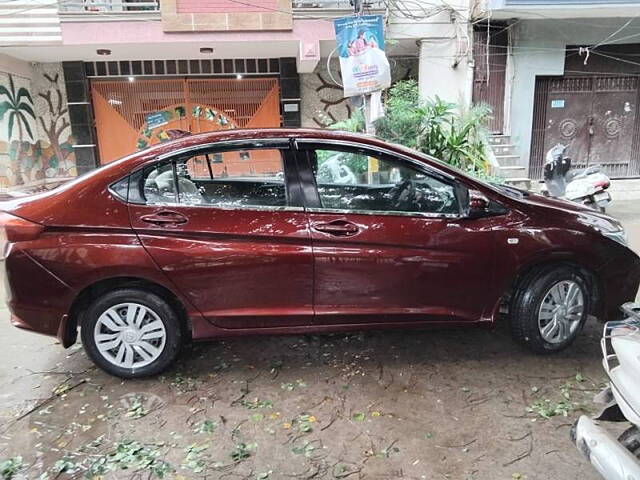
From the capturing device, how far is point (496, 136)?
10062 mm

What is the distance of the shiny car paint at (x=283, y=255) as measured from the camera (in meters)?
3.20

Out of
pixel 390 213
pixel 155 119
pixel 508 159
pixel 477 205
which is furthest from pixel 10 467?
pixel 155 119

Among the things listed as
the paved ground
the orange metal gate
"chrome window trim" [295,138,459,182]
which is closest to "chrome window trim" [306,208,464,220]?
"chrome window trim" [295,138,459,182]

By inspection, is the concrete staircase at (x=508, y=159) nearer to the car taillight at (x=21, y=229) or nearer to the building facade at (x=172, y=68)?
the building facade at (x=172, y=68)

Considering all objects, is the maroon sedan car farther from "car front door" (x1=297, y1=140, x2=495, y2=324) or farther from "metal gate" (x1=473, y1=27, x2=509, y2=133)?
"metal gate" (x1=473, y1=27, x2=509, y2=133)

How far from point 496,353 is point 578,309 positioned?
67cm

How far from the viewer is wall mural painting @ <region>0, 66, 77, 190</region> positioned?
34.8 feet

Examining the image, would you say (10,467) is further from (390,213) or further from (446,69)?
(446,69)

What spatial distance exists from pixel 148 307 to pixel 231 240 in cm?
72

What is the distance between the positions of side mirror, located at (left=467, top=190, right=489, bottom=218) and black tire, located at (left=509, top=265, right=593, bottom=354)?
1.98ft

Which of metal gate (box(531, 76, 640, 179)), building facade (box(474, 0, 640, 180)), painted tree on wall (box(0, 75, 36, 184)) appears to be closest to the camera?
building facade (box(474, 0, 640, 180))

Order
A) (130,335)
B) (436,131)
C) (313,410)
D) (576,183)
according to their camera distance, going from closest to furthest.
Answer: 1. (313,410)
2. (130,335)
3. (436,131)
4. (576,183)

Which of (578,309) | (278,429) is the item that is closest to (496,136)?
(578,309)

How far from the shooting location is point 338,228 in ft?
10.7
